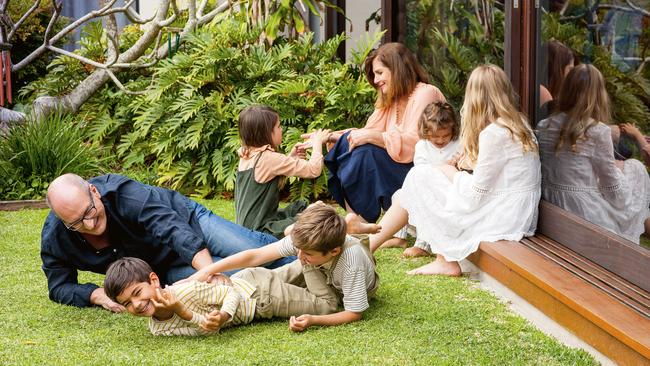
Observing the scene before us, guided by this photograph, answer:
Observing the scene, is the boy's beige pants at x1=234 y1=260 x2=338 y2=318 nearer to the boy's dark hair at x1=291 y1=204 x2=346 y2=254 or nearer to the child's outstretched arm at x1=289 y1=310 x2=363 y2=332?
the child's outstretched arm at x1=289 y1=310 x2=363 y2=332

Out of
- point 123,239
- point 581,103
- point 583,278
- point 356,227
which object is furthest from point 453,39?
point 123,239

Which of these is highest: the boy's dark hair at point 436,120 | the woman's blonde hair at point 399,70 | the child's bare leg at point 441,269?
the woman's blonde hair at point 399,70

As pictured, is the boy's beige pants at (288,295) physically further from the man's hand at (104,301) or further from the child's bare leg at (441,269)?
the child's bare leg at (441,269)

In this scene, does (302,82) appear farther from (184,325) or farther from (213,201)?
(184,325)

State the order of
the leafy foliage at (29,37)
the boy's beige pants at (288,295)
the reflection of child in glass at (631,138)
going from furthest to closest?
the leafy foliage at (29,37)
the boy's beige pants at (288,295)
the reflection of child in glass at (631,138)

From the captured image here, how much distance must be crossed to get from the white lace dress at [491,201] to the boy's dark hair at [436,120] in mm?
528

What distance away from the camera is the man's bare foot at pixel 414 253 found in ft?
18.1

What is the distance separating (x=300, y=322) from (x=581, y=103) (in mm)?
1617

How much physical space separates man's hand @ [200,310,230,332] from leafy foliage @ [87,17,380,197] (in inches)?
139

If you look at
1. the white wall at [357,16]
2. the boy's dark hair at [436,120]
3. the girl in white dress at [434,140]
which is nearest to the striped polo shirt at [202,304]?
the girl in white dress at [434,140]

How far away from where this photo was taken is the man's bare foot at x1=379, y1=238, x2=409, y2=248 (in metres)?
5.84

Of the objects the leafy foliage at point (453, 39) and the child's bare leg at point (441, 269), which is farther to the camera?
the leafy foliage at point (453, 39)

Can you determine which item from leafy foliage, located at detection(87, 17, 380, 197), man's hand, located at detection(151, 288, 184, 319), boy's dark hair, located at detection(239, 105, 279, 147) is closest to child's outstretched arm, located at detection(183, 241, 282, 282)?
man's hand, located at detection(151, 288, 184, 319)

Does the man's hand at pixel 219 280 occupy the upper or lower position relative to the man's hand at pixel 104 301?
upper
